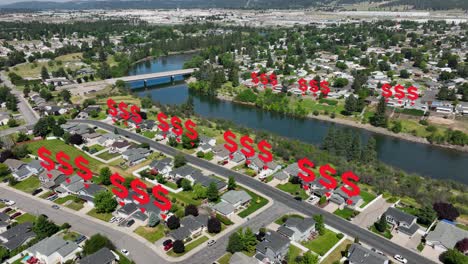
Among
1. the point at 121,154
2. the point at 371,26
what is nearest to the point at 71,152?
the point at 121,154

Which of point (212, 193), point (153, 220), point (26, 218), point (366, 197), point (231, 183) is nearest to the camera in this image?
point (153, 220)

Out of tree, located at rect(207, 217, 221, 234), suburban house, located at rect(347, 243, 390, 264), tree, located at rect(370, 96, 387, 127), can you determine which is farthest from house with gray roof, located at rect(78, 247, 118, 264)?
tree, located at rect(370, 96, 387, 127)

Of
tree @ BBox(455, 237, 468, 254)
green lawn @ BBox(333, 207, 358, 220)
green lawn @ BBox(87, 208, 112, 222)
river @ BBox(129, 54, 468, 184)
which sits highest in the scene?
tree @ BBox(455, 237, 468, 254)

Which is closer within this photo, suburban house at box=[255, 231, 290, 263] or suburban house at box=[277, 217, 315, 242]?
suburban house at box=[255, 231, 290, 263]

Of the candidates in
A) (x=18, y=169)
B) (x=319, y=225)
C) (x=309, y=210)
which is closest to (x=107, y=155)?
(x=18, y=169)

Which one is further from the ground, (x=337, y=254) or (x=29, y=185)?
(x=29, y=185)

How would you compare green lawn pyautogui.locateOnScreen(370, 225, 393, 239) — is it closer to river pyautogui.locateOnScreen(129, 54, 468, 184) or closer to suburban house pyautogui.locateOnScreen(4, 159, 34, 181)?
river pyautogui.locateOnScreen(129, 54, 468, 184)

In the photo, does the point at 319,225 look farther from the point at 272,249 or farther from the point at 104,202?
the point at 104,202

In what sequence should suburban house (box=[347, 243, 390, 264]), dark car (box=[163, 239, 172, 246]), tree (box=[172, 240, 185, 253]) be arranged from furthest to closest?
dark car (box=[163, 239, 172, 246]) < tree (box=[172, 240, 185, 253]) < suburban house (box=[347, 243, 390, 264])
